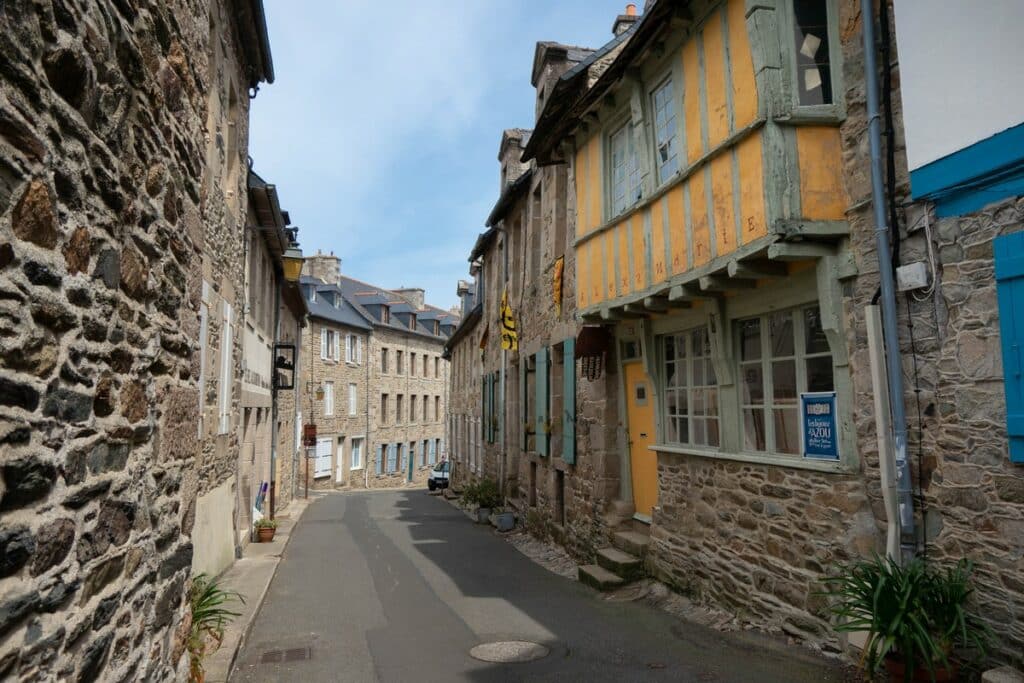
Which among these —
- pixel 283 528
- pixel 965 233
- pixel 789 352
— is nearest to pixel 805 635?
pixel 789 352

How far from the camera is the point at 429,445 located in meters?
39.1

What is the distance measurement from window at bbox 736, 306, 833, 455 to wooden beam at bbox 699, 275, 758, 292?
Result: 317 millimetres

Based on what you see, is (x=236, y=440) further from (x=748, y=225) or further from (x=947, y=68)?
(x=947, y=68)

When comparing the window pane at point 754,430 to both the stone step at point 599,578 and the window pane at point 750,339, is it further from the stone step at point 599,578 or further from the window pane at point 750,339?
the stone step at point 599,578

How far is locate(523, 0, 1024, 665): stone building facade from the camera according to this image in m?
4.23

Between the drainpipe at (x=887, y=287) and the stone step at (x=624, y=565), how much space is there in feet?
12.4

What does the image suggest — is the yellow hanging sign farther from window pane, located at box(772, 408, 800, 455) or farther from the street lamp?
window pane, located at box(772, 408, 800, 455)

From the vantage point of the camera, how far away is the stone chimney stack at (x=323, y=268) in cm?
3244

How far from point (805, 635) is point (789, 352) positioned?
2148 millimetres

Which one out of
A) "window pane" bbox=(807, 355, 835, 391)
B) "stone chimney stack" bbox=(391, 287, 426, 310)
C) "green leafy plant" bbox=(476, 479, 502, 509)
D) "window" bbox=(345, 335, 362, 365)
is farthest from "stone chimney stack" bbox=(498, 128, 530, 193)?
"stone chimney stack" bbox=(391, 287, 426, 310)

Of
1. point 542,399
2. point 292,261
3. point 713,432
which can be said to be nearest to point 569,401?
point 542,399

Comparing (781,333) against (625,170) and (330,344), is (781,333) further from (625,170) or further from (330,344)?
(330,344)

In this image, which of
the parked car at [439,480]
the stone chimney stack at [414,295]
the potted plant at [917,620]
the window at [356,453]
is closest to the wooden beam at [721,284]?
the potted plant at [917,620]

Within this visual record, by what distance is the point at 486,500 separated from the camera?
610 inches
